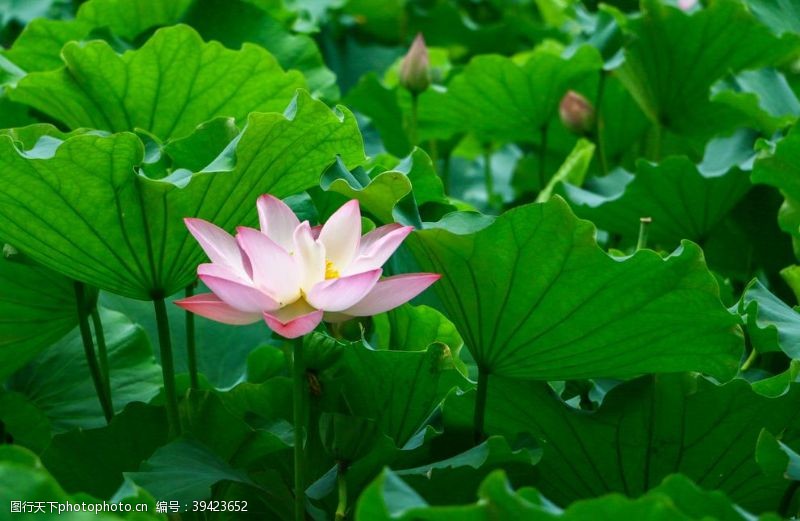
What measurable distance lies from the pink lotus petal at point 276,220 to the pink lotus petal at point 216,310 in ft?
0.27

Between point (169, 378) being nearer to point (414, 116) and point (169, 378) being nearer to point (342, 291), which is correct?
point (342, 291)

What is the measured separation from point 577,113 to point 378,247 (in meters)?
0.90

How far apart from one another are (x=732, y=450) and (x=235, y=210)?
1.46 feet

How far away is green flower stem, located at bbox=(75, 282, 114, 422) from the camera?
1104 mm

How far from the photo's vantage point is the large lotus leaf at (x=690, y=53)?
162 centimetres

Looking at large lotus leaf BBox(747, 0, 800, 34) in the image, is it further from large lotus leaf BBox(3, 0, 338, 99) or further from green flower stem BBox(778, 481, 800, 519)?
green flower stem BBox(778, 481, 800, 519)

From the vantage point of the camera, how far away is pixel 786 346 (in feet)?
3.09

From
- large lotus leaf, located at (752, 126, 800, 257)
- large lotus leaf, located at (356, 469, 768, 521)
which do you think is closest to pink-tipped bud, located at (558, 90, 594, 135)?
large lotus leaf, located at (752, 126, 800, 257)

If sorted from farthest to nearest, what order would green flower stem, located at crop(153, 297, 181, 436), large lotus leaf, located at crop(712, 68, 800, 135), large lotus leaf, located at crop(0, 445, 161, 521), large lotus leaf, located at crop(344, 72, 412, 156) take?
large lotus leaf, located at crop(344, 72, 412, 156) < large lotus leaf, located at crop(712, 68, 800, 135) < green flower stem, located at crop(153, 297, 181, 436) < large lotus leaf, located at crop(0, 445, 161, 521)

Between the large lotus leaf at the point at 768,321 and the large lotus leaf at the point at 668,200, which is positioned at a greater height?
the large lotus leaf at the point at 768,321

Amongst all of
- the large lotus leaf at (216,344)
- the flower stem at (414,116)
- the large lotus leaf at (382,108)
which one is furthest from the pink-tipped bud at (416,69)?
the large lotus leaf at (216,344)

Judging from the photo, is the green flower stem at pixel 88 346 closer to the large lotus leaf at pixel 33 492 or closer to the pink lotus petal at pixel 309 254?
the pink lotus petal at pixel 309 254

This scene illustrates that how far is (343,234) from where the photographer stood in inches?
35.1

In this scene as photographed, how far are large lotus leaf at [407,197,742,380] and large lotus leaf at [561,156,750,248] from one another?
1.60 ft
